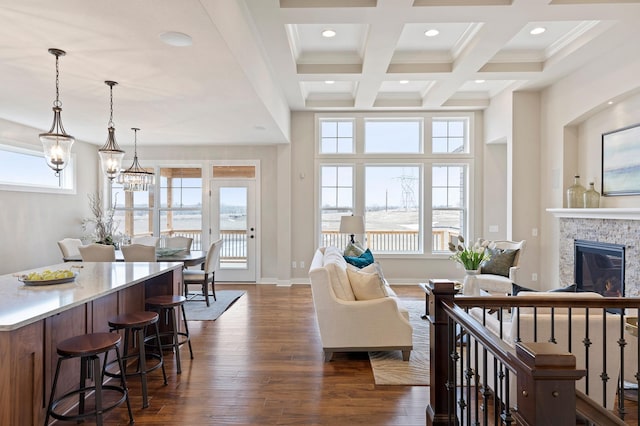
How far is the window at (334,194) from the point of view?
7.16 metres

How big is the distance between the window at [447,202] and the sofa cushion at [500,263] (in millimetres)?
1604

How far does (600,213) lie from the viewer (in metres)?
4.48

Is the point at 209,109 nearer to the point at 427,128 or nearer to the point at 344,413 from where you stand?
the point at 344,413

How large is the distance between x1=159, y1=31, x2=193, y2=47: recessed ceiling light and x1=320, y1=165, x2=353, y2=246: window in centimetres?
453

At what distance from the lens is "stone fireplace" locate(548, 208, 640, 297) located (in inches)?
161

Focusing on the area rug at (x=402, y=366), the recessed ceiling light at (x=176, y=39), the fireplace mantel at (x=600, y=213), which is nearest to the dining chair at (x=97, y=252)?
the recessed ceiling light at (x=176, y=39)

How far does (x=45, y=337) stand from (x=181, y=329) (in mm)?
1966

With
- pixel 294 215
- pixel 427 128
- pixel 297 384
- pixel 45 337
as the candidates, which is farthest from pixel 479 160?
pixel 45 337

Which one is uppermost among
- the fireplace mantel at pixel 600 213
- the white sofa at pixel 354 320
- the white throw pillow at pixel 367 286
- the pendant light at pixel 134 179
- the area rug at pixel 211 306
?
the pendant light at pixel 134 179

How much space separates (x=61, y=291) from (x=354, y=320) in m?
2.37

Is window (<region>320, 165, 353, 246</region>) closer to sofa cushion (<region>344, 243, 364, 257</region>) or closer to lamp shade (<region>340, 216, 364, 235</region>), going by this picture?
lamp shade (<region>340, 216, 364, 235</region>)

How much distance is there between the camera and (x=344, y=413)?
2.60m

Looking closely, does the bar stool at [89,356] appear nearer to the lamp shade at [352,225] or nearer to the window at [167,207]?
the lamp shade at [352,225]

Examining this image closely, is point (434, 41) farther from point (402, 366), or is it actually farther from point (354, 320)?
point (402, 366)
